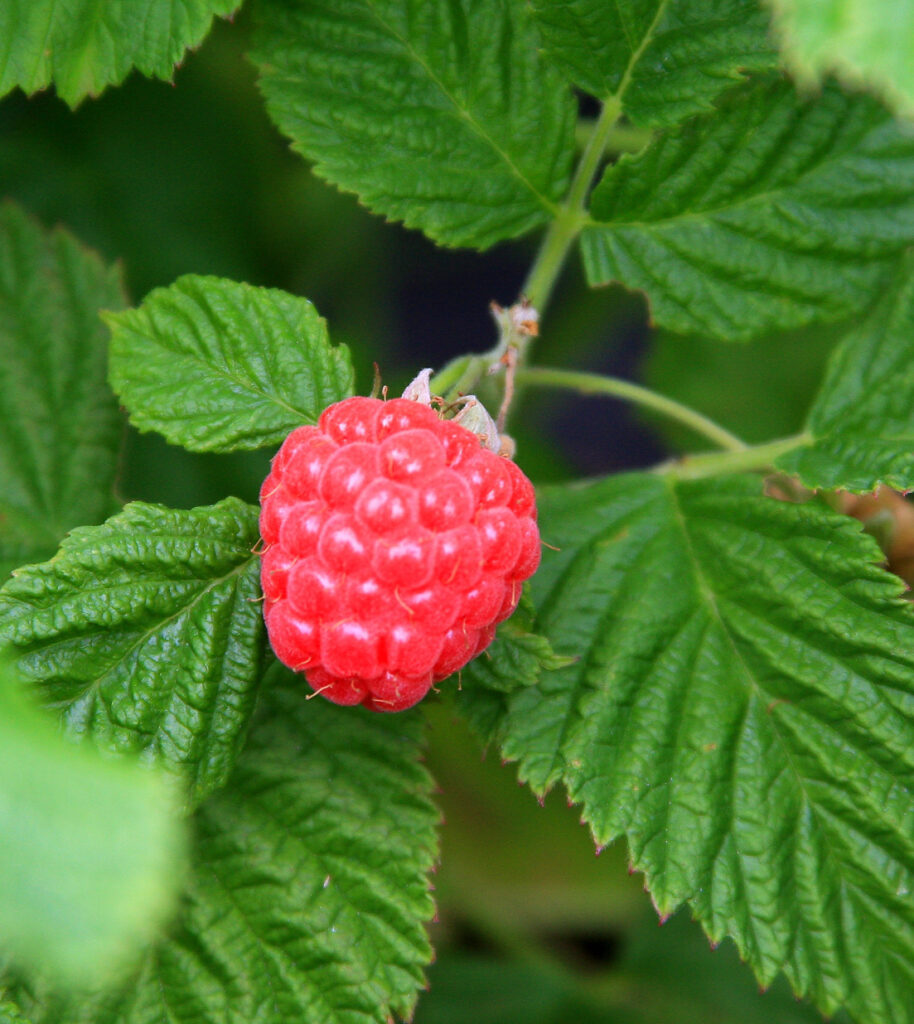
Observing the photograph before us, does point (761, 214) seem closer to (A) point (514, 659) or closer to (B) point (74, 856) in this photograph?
(A) point (514, 659)

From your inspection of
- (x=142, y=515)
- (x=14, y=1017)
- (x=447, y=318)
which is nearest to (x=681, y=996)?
(x=14, y=1017)

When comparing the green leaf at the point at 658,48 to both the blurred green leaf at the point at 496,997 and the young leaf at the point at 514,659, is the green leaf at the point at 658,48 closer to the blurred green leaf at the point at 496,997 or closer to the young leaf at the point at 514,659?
the young leaf at the point at 514,659

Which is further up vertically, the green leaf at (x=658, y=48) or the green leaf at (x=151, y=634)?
the green leaf at (x=658, y=48)

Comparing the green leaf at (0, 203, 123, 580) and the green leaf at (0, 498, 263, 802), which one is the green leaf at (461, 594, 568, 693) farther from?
the green leaf at (0, 203, 123, 580)

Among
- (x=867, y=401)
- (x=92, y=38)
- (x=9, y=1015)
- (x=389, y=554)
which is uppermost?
(x=92, y=38)

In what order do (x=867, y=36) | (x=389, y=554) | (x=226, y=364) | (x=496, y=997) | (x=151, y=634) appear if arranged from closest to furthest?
(x=867, y=36), (x=389, y=554), (x=151, y=634), (x=226, y=364), (x=496, y=997)

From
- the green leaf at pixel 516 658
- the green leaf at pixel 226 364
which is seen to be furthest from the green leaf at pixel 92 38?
the green leaf at pixel 516 658

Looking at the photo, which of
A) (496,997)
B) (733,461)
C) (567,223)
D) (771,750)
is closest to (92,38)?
(567,223)
